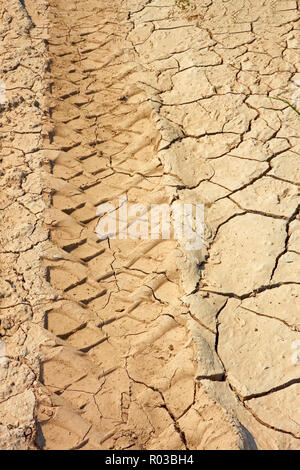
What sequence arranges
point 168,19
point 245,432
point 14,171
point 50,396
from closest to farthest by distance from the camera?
point 245,432 < point 50,396 < point 14,171 < point 168,19

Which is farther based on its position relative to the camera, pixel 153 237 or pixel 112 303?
pixel 153 237

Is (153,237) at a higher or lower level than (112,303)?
higher

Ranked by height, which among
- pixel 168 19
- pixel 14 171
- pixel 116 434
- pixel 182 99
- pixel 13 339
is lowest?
pixel 116 434

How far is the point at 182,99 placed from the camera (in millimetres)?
3459

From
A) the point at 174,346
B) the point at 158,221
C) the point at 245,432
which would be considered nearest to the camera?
the point at 245,432

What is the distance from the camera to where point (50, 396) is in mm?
2027

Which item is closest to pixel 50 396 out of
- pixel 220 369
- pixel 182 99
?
pixel 220 369

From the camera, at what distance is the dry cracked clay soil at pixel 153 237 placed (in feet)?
6.57

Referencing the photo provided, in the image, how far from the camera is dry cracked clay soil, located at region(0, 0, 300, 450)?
78.8 inches

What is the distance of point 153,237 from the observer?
8.80ft

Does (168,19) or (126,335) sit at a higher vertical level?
(168,19)

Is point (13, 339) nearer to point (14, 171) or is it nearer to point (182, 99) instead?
point (14, 171)

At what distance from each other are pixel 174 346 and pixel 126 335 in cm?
23

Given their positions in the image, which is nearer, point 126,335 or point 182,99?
point 126,335
